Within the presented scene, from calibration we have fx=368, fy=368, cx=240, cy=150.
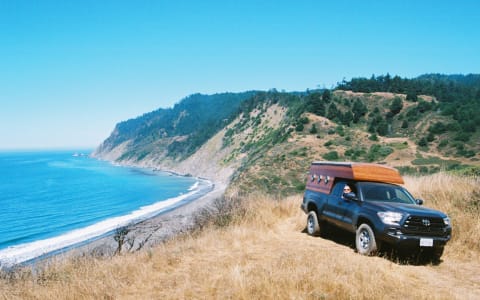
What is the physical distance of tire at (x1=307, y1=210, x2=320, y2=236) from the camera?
11.0 metres

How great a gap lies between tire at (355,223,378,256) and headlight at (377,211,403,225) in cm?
46

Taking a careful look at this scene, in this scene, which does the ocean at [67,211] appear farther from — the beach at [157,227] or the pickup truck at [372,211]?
the pickup truck at [372,211]

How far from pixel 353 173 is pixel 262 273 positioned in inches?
170

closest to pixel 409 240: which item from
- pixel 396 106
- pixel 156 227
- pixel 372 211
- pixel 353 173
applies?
pixel 372 211

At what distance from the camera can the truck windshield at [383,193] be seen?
30.3 ft

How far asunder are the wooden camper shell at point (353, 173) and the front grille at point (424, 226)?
1916mm

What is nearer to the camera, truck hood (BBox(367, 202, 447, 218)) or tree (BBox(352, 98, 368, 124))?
truck hood (BBox(367, 202, 447, 218))

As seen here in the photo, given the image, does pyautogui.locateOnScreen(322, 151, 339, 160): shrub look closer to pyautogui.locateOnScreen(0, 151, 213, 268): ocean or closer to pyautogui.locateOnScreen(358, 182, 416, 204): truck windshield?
pyautogui.locateOnScreen(0, 151, 213, 268): ocean

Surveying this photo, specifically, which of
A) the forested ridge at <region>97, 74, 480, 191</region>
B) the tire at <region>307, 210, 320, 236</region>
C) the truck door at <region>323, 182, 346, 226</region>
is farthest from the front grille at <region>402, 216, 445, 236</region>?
the forested ridge at <region>97, 74, 480, 191</region>

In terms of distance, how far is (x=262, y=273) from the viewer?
261 inches

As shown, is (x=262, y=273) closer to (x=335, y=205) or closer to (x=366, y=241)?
(x=366, y=241)

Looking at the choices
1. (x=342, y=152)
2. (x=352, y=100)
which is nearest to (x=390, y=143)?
(x=342, y=152)

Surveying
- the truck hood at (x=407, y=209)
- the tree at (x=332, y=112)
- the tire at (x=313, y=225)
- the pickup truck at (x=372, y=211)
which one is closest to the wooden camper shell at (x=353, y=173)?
the pickup truck at (x=372, y=211)

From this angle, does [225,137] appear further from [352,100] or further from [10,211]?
[10,211]
